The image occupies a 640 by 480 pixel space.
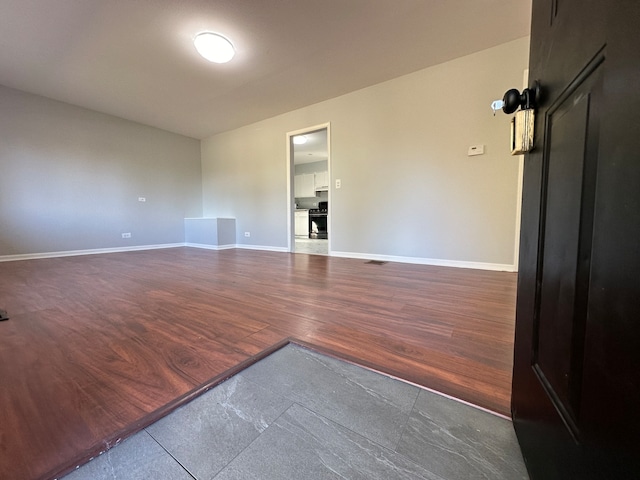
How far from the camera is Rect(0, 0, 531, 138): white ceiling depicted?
2191 millimetres

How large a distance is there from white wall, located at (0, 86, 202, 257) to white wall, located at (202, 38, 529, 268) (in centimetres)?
263

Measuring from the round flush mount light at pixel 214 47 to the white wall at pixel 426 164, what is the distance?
1.70 metres

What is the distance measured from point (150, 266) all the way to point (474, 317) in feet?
11.9

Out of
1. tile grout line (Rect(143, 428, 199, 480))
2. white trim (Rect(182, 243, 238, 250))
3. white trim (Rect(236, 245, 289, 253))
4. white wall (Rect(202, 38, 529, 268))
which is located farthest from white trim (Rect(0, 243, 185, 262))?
tile grout line (Rect(143, 428, 199, 480))

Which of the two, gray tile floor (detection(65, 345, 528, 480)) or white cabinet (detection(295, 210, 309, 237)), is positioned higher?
white cabinet (detection(295, 210, 309, 237))

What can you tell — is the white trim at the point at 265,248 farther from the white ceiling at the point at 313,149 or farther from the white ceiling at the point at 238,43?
the white ceiling at the point at 238,43

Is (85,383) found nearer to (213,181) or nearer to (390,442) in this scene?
(390,442)

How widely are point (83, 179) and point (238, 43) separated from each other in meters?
3.70

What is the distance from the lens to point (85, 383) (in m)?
0.92

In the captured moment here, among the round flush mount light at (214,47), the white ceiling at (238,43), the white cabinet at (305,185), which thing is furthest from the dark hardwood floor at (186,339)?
the white cabinet at (305,185)

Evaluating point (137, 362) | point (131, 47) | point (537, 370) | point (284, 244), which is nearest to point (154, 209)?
point (284, 244)

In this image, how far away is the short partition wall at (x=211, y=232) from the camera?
5.00m

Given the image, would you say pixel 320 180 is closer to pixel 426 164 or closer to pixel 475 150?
pixel 426 164

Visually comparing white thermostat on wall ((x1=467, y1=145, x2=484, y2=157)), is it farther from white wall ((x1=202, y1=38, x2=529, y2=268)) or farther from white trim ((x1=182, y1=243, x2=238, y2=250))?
white trim ((x1=182, y1=243, x2=238, y2=250))
